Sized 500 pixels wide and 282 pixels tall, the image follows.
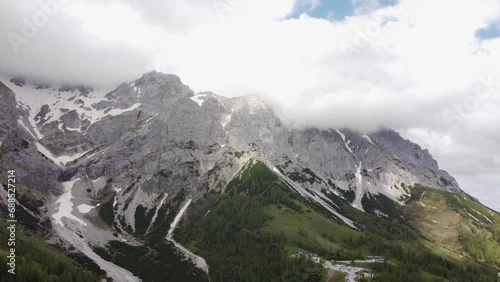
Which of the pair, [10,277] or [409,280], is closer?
[10,277]

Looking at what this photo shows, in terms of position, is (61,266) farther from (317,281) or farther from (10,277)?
(317,281)

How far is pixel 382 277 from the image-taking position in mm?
197375

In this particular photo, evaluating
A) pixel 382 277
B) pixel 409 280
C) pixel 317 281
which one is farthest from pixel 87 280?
pixel 409 280

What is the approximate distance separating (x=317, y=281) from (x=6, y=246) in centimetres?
14690

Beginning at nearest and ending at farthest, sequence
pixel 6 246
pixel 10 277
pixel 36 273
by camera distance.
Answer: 1. pixel 10 277
2. pixel 36 273
3. pixel 6 246

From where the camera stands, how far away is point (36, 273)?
166m

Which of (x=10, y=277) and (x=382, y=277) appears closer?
Result: (x=10, y=277)

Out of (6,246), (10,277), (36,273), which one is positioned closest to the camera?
(10,277)

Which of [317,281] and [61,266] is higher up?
[317,281]

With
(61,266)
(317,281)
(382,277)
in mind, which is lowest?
(61,266)

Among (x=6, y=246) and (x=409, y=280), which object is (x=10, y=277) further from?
(x=409, y=280)

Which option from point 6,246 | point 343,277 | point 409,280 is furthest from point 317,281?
point 6,246

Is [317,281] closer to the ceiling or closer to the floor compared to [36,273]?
closer to the ceiling

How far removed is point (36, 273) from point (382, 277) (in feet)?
505
